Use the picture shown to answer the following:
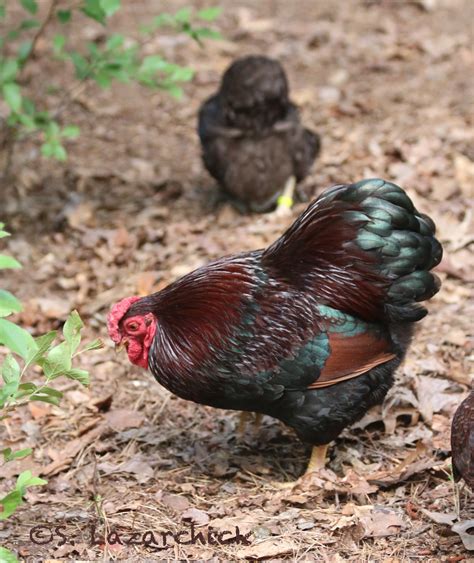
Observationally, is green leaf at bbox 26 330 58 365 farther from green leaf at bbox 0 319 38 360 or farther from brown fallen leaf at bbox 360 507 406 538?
brown fallen leaf at bbox 360 507 406 538

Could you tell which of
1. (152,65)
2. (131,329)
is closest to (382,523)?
(131,329)

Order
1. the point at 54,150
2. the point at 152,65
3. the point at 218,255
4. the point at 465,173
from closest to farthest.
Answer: the point at 152,65
the point at 54,150
the point at 218,255
the point at 465,173

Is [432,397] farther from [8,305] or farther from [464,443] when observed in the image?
[8,305]

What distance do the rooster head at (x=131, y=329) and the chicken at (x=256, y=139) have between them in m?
3.18

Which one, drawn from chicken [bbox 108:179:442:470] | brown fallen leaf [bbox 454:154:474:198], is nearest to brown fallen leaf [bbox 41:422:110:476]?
chicken [bbox 108:179:442:470]

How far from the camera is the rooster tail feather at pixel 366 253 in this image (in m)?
4.67

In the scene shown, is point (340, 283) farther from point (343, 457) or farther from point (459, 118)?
point (459, 118)

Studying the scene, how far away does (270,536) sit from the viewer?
4.34 meters

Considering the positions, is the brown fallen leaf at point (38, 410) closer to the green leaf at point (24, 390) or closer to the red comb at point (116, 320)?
the red comb at point (116, 320)

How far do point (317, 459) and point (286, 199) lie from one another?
10.5 ft

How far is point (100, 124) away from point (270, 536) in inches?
241

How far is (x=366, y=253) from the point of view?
4691 millimetres

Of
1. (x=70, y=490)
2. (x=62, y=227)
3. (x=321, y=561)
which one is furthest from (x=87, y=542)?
(x=62, y=227)

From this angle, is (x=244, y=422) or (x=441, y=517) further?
(x=244, y=422)
